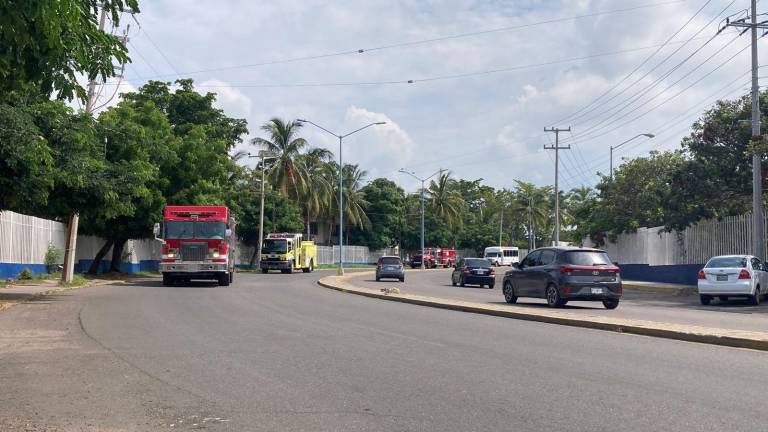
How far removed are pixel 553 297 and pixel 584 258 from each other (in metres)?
1.31

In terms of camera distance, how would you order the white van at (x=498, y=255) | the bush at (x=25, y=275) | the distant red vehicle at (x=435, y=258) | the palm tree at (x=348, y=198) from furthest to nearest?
1. the white van at (x=498, y=255)
2. the distant red vehicle at (x=435, y=258)
3. the palm tree at (x=348, y=198)
4. the bush at (x=25, y=275)

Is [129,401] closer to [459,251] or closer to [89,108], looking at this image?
[89,108]

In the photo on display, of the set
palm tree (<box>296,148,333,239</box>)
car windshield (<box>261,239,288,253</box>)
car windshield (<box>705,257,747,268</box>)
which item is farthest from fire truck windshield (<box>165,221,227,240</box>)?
palm tree (<box>296,148,333,239</box>)

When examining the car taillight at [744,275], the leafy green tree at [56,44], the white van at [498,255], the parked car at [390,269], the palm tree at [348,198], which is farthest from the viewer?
the white van at [498,255]

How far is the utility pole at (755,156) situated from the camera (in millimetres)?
28812

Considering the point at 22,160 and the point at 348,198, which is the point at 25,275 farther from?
the point at 348,198

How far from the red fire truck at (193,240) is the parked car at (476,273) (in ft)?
44.7

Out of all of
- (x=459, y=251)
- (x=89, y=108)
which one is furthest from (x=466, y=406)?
(x=459, y=251)

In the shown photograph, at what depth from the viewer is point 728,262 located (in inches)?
980

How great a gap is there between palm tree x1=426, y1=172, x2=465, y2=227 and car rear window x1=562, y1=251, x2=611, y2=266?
73659 millimetres

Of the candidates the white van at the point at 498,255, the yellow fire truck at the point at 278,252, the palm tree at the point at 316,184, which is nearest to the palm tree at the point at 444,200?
the white van at the point at 498,255

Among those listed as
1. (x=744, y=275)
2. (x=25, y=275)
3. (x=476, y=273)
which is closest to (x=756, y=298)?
Answer: (x=744, y=275)

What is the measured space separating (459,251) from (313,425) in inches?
3923

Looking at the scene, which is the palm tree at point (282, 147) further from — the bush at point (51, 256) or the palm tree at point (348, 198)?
the bush at point (51, 256)
